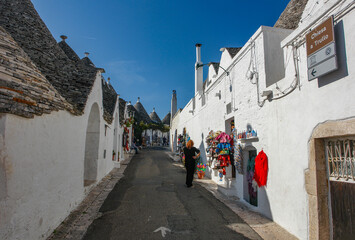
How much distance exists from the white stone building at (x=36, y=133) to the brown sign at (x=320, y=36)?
456 centimetres

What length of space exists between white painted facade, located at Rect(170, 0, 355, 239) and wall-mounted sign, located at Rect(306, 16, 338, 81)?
0.30ft

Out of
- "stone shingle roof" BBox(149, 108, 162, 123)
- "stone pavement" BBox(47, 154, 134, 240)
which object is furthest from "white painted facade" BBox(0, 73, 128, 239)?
"stone shingle roof" BBox(149, 108, 162, 123)

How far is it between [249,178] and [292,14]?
6068 millimetres

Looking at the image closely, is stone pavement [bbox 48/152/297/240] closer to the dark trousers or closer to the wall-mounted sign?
the dark trousers

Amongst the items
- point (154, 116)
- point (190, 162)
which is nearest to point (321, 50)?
point (190, 162)

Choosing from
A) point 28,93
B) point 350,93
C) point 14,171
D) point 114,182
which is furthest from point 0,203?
point 114,182

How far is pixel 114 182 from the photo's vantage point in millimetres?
8648

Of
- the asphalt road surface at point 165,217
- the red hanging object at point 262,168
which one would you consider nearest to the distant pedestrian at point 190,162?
the asphalt road surface at point 165,217

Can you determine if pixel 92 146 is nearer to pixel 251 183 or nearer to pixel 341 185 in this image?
pixel 251 183

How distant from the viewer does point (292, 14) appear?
797 centimetres

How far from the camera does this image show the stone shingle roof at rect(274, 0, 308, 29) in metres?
7.48

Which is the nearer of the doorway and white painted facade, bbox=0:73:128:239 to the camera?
white painted facade, bbox=0:73:128:239

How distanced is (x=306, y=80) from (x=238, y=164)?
Result: 3462mm

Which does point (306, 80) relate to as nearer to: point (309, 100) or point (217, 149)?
point (309, 100)
